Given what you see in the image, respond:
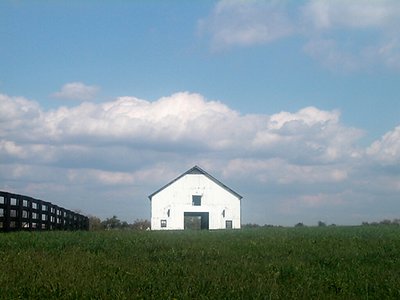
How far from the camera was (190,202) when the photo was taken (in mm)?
68188

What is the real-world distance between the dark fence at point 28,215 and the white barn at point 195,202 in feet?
113

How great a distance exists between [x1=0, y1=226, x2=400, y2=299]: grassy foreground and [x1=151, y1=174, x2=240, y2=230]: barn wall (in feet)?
166

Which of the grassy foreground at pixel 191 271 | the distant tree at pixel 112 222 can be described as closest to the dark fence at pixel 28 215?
the grassy foreground at pixel 191 271

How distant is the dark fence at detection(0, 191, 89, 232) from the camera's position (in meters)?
22.2

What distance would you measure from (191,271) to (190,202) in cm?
5679

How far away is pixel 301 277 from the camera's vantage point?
11.7 m

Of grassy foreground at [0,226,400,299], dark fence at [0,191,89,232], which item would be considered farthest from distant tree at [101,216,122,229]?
grassy foreground at [0,226,400,299]

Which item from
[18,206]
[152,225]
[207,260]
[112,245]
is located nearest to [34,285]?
[207,260]

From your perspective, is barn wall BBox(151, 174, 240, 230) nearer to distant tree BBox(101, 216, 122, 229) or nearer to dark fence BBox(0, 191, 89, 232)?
distant tree BBox(101, 216, 122, 229)

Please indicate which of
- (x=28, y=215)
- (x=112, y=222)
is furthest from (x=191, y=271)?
(x=112, y=222)

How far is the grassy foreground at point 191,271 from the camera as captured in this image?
31.5 ft

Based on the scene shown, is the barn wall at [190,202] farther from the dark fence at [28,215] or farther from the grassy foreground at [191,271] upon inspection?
the grassy foreground at [191,271]

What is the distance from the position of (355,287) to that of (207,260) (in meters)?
3.58

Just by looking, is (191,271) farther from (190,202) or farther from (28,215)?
(190,202)
